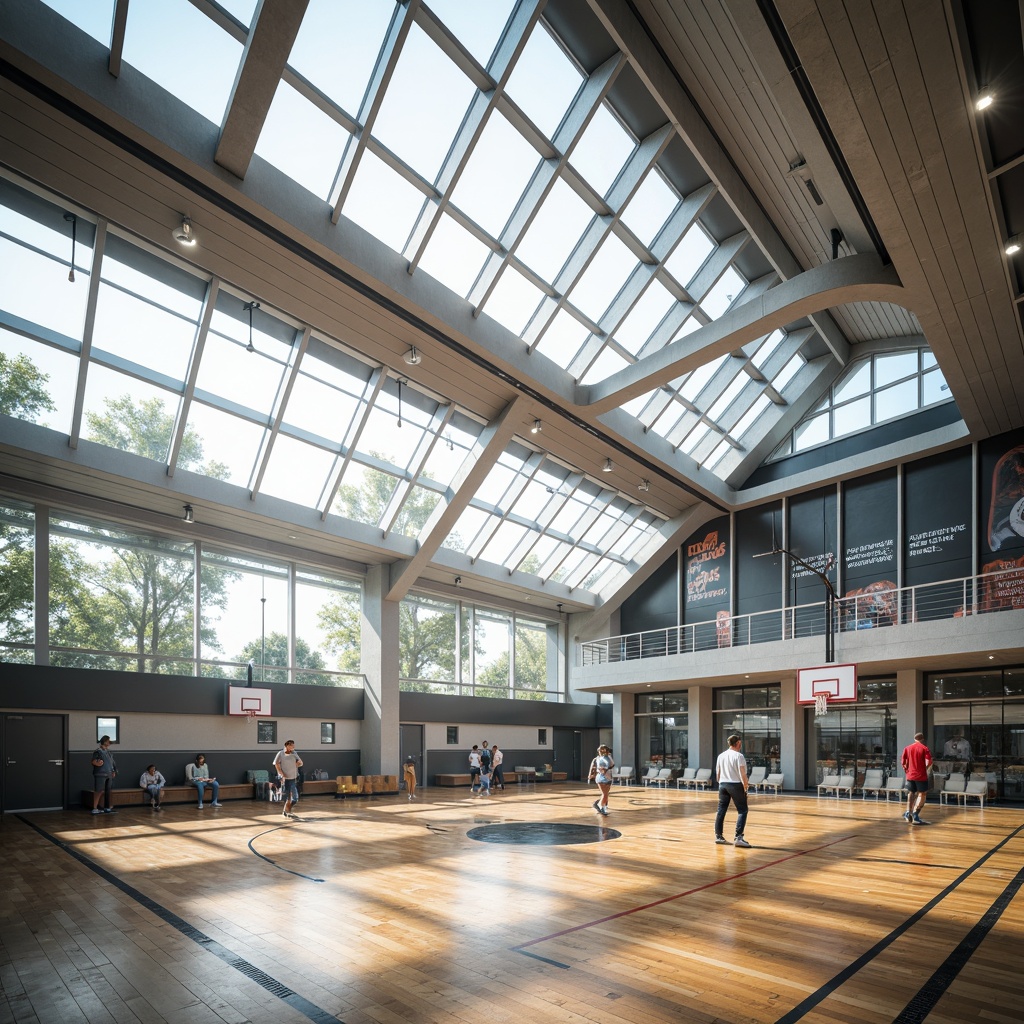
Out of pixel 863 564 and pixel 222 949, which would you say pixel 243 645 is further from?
pixel 863 564

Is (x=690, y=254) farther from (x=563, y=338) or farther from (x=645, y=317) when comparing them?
(x=563, y=338)

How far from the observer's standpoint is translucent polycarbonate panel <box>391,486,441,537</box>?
20.4 m

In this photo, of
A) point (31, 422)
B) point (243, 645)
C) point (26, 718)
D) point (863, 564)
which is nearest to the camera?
point (31, 422)

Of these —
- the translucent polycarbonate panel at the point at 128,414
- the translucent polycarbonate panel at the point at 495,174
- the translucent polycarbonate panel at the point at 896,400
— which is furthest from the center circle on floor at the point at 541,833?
the translucent polycarbonate panel at the point at 896,400

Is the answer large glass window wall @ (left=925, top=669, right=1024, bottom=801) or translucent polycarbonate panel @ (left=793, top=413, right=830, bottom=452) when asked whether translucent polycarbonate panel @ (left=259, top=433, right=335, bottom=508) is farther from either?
large glass window wall @ (left=925, top=669, right=1024, bottom=801)

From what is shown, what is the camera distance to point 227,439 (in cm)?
1692

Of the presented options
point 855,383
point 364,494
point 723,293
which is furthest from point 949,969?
point 855,383

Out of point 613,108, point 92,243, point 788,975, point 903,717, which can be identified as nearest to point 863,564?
point 903,717

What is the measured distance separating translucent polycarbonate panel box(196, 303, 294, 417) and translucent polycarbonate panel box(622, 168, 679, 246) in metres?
7.40

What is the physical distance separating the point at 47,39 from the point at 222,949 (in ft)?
34.6

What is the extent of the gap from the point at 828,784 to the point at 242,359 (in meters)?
18.5

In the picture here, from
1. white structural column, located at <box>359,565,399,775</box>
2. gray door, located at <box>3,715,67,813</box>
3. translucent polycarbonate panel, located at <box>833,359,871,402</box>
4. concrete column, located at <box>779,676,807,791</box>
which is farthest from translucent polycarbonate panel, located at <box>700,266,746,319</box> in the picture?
gray door, located at <box>3,715,67,813</box>

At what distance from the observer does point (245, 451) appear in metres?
17.4

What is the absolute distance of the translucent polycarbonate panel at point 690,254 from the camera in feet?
55.1
